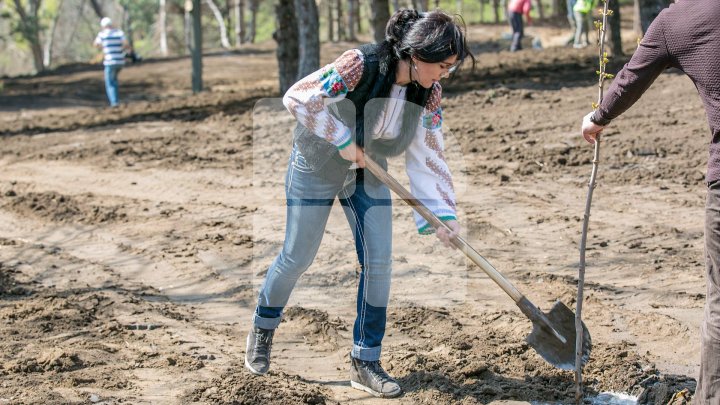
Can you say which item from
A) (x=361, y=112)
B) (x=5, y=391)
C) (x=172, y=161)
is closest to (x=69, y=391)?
(x=5, y=391)

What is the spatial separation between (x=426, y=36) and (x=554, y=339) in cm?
146

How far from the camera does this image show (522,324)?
532cm

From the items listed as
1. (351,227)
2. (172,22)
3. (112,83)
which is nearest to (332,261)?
(351,227)

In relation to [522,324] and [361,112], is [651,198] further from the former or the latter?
[361,112]

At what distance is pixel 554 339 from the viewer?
4207 millimetres

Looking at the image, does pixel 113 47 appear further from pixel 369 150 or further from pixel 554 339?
pixel 554 339

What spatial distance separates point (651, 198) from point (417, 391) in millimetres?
4178

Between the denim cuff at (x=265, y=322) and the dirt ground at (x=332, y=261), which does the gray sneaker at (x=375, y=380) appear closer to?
the dirt ground at (x=332, y=261)

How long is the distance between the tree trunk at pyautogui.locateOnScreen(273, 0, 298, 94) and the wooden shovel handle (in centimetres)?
1010

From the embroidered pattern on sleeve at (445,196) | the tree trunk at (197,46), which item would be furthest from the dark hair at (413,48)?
the tree trunk at (197,46)

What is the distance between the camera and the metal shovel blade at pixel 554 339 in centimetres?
417

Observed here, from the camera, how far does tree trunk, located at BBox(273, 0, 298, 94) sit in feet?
46.0

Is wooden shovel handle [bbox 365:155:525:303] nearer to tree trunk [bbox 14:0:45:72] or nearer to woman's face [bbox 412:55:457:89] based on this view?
woman's face [bbox 412:55:457:89]

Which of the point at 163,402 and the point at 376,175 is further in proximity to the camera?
the point at 163,402
